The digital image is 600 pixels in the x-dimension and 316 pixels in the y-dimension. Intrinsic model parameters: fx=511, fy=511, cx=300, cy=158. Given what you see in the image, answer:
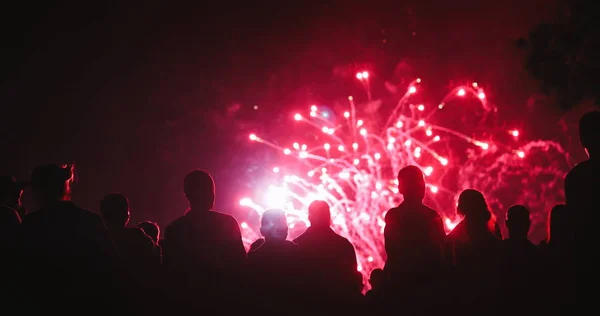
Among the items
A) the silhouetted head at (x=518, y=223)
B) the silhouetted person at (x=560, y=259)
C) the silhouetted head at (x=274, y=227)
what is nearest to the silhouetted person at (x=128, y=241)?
the silhouetted head at (x=274, y=227)

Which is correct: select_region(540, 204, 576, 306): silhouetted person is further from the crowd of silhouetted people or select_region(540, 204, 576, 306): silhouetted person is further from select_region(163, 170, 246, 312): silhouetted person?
select_region(163, 170, 246, 312): silhouetted person

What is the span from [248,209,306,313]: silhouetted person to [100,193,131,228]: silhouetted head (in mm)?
1241

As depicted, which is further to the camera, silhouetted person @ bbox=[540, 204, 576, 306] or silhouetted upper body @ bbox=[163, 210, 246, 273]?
silhouetted upper body @ bbox=[163, 210, 246, 273]

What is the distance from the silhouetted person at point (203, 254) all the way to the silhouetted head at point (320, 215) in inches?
35.4

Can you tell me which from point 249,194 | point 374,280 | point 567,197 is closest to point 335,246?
point 374,280

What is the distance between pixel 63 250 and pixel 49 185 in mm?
532

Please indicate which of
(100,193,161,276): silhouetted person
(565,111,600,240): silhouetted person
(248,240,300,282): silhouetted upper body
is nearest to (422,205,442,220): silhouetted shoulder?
(565,111,600,240): silhouetted person

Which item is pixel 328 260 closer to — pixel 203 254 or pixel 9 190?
pixel 203 254

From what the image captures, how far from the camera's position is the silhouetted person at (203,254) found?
13.8 ft

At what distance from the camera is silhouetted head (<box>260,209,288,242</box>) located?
4762 millimetres

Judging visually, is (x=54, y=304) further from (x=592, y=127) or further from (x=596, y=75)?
(x=596, y=75)

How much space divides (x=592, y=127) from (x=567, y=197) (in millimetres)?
603

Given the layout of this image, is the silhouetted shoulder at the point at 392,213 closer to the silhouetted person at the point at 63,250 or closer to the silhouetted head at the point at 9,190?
the silhouetted person at the point at 63,250

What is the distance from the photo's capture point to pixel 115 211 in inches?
189
